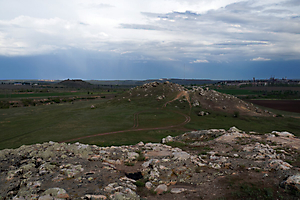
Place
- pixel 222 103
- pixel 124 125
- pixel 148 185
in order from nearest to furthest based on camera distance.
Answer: pixel 148 185, pixel 124 125, pixel 222 103

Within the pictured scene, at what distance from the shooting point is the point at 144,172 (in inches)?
589

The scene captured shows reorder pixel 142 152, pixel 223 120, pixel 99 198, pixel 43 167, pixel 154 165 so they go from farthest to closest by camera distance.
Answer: pixel 223 120 → pixel 142 152 → pixel 154 165 → pixel 43 167 → pixel 99 198

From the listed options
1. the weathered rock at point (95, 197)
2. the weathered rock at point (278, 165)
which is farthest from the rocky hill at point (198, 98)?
the weathered rock at point (95, 197)

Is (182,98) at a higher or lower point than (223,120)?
higher

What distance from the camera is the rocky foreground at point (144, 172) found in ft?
38.1

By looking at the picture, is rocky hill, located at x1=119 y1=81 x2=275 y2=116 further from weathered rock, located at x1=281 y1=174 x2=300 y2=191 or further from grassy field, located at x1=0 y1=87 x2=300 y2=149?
weathered rock, located at x1=281 y1=174 x2=300 y2=191

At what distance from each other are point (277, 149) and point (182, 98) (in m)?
A: 46.8

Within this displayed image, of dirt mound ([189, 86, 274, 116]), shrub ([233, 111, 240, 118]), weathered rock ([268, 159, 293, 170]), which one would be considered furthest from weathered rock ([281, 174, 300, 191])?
dirt mound ([189, 86, 274, 116])

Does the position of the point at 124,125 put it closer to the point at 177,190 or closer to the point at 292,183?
the point at 177,190

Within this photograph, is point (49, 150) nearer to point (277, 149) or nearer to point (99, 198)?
point (99, 198)

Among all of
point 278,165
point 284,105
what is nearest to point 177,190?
point 278,165

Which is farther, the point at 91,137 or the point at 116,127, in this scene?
the point at 116,127

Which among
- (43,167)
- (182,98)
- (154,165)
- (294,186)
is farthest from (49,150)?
(182,98)

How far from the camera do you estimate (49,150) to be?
1792 cm
